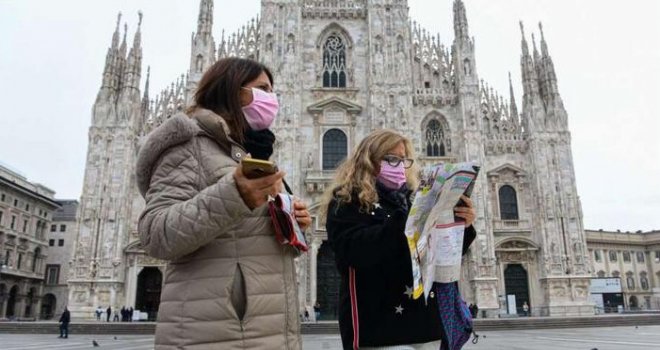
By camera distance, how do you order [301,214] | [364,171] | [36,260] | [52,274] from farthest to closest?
[52,274], [36,260], [364,171], [301,214]

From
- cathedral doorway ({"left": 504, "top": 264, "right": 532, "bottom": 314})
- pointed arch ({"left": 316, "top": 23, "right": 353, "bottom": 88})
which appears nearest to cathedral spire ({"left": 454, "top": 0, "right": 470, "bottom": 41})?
pointed arch ({"left": 316, "top": 23, "right": 353, "bottom": 88})

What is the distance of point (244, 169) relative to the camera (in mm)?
1916

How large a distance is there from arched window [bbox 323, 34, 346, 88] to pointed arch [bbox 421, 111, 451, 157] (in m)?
5.57

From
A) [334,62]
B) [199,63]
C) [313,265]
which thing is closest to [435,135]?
[334,62]

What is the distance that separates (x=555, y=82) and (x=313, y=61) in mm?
14521

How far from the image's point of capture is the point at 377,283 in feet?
9.55

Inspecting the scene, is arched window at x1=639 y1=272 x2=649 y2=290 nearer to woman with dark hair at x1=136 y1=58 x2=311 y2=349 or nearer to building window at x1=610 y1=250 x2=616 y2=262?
building window at x1=610 y1=250 x2=616 y2=262

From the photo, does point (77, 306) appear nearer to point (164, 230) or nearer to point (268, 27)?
point (268, 27)

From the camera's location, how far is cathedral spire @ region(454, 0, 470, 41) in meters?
29.4

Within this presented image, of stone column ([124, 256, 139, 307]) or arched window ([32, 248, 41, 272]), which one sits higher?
arched window ([32, 248, 41, 272])

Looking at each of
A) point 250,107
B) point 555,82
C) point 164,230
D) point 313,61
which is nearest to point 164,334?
point 164,230

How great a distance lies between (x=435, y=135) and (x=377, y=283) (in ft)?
87.6

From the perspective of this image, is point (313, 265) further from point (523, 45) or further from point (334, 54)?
point (523, 45)

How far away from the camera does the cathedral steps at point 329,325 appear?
20.2 metres
